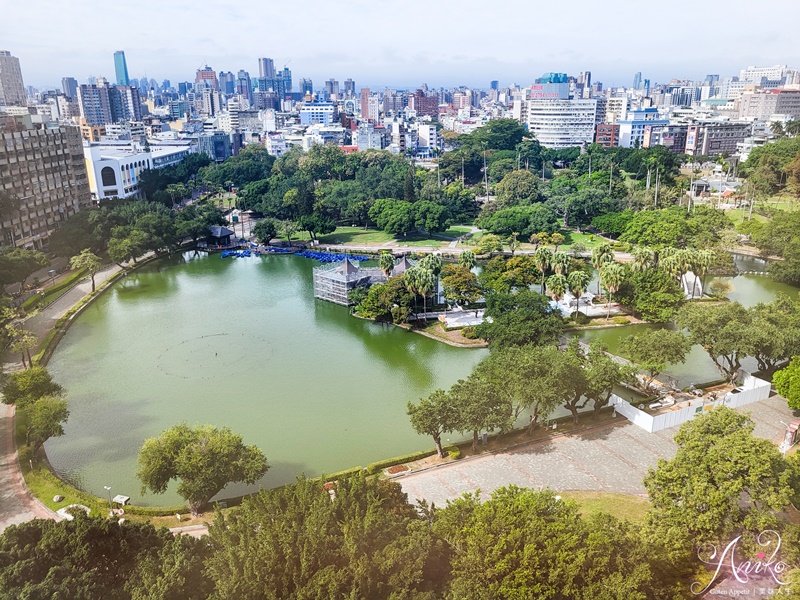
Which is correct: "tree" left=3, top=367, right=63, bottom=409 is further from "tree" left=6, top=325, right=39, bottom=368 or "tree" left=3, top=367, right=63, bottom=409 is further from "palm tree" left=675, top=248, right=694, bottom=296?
"palm tree" left=675, top=248, right=694, bottom=296

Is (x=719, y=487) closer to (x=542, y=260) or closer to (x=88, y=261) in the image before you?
(x=542, y=260)

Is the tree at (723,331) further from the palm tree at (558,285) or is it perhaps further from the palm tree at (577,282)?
the palm tree at (558,285)

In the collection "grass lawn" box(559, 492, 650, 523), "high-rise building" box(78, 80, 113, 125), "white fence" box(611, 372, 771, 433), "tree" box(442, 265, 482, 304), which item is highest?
"high-rise building" box(78, 80, 113, 125)

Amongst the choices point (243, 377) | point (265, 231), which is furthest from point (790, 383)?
point (265, 231)

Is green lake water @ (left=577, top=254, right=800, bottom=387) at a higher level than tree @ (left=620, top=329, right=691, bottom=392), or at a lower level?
lower

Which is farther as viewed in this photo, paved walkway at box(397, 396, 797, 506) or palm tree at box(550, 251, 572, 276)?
palm tree at box(550, 251, 572, 276)

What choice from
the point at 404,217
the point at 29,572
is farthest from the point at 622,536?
the point at 404,217

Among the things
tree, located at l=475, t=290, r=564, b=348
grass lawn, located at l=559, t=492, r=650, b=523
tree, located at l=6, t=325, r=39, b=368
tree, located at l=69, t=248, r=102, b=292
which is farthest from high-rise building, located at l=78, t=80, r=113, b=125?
grass lawn, located at l=559, t=492, r=650, b=523
